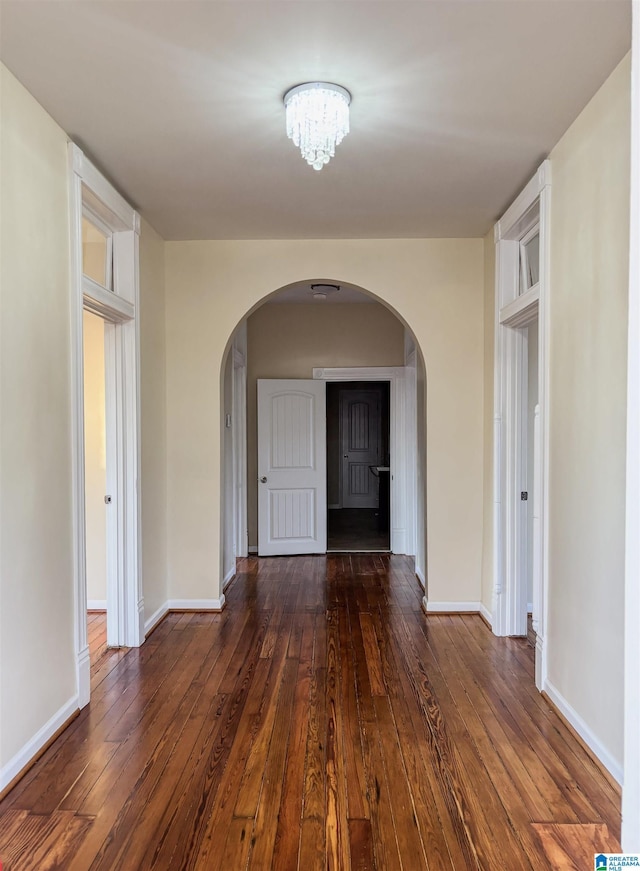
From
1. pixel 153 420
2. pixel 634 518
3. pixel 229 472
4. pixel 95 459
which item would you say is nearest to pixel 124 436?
pixel 153 420

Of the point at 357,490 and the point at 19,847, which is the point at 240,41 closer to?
the point at 19,847

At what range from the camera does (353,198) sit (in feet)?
11.7

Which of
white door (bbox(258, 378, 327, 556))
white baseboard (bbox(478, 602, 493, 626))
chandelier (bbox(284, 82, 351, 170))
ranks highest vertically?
chandelier (bbox(284, 82, 351, 170))

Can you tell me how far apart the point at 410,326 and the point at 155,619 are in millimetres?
2864

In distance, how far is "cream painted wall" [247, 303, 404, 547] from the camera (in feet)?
21.7

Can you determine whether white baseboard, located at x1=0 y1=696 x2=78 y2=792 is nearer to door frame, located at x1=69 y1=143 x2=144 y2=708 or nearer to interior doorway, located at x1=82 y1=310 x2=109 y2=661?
door frame, located at x1=69 y1=143 x2=144 y2=708

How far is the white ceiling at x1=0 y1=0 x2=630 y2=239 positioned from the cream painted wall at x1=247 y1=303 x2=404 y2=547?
9.76ft

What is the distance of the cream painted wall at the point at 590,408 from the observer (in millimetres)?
2260

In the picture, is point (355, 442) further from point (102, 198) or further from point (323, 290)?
point (102, 198)

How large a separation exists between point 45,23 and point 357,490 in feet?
29.6

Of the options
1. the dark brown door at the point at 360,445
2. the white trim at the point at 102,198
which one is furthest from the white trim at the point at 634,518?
the dark brown door at the point at 360,445

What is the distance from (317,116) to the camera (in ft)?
7.86

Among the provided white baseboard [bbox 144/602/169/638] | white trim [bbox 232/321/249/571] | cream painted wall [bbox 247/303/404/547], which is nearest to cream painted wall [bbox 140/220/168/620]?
white baseboard [bbox 144/602/169/638]

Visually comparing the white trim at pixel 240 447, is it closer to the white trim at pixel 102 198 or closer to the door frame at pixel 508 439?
the white trim at pixel 102 198
